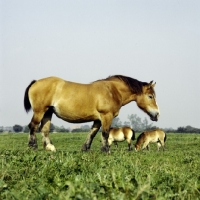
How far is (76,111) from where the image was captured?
543 inches

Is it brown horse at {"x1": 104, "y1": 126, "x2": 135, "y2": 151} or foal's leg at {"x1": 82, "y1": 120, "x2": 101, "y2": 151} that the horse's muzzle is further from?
brown horse at {"x1": 104, "y1": 126, "x2": 135, "y2": 151}

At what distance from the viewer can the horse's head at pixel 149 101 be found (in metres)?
15.1

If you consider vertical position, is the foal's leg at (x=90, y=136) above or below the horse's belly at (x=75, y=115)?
below

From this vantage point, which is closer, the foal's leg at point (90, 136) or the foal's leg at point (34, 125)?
the foal's leg at point (34, 125)

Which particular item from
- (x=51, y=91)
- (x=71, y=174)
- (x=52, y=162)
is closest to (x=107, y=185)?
(x=71, y=174)

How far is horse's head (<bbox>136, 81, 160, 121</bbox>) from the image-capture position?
596 inches

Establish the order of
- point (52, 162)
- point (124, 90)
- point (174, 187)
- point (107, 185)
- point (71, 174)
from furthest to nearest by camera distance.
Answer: point (124, 90), point (52, 162), point (71, 174), point (174, 187), point (107, 185)

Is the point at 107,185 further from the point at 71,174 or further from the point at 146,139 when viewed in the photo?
the point at 146,139

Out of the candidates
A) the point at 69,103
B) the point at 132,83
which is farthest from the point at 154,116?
the point at 69,103

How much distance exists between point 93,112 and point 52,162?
24.8 feet

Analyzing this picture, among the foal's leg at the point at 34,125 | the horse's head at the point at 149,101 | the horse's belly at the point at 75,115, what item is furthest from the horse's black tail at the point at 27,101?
the horse's head at the point at 149,101

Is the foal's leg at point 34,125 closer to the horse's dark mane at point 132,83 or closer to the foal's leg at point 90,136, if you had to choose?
the foal's leg at point 90,136

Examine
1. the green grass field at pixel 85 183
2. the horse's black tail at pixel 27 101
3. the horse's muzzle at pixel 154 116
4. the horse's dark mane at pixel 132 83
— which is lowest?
the green grass field at pixel 85 183

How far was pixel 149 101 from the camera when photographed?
1534cm
